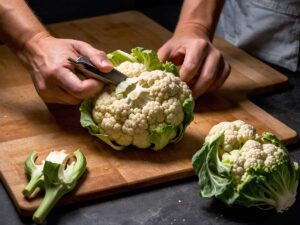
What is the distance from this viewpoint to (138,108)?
1436 mm

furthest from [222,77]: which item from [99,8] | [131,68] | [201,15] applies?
[99,8]

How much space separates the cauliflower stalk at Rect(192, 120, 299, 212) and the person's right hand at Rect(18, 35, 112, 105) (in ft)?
1.06

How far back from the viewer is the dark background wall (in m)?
2.24

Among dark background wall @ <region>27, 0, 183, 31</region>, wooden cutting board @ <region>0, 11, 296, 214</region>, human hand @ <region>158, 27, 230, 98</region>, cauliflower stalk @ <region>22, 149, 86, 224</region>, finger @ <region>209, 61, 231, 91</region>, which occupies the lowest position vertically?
dark background wall @ <region>27, 0, 183, 31</region>

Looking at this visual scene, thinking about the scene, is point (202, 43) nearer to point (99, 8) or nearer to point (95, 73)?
point (95, 73)

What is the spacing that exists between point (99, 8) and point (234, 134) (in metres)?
1.16

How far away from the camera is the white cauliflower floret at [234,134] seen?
1.31 meters

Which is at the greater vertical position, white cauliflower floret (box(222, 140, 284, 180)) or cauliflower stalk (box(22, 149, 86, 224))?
white cauliflower floret (box(222, 140, 284, 180))

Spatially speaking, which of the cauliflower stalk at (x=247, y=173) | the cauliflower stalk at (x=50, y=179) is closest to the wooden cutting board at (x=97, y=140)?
the cauliflower stalk at (x=50, y=179)

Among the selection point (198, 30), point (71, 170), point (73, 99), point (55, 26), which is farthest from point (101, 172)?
point (55, 26)

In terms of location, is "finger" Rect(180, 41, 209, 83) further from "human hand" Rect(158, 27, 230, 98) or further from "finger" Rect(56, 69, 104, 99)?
"finger" Rect(56, 69, 104, 99)

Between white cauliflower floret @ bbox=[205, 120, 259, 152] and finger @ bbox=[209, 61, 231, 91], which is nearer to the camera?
white cauliflower floret @ bbox=[205, 120, 259, 152]

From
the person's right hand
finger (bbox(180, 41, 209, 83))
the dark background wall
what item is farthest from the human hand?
the dark background wall

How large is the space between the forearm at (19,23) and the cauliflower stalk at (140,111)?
245 millimetres
